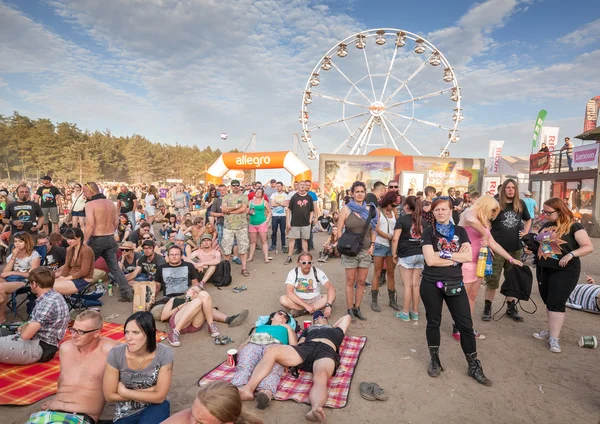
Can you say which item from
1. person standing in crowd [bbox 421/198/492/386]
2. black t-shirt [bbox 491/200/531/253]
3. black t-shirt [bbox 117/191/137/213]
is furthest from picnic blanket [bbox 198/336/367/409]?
black t-shirt [bbox 117/191/137/213]

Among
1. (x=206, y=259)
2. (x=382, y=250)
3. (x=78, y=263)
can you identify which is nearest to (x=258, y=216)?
(x=206, y=259)

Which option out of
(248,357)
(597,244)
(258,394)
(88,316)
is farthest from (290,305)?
(597,244)

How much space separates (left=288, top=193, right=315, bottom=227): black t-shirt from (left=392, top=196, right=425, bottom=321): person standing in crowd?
3.18 meters

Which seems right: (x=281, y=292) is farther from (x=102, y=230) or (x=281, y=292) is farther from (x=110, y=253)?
(x=102, y=230)

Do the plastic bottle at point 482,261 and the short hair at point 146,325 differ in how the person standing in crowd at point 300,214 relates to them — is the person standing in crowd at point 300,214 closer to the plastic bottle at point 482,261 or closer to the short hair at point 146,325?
the plastic bottle at point 482,261

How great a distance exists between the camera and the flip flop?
2.81m

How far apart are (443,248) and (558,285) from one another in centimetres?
145

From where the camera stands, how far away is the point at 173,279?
4.67m

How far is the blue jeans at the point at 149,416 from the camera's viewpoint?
2266 mm

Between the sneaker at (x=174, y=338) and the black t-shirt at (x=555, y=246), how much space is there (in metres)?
3.98

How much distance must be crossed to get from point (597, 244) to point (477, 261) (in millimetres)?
9789

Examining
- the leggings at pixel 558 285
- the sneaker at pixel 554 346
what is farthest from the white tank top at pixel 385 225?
the sneaker at pixel 554 346

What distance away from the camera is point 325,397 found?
8.67 ft

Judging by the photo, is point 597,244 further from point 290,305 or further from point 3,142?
point 3,142
